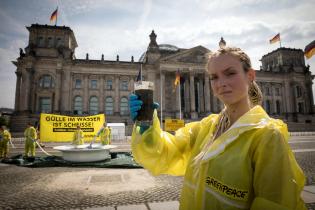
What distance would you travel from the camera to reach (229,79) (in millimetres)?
1631

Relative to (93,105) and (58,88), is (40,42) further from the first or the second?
(93,105)

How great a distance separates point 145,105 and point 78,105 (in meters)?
45.1

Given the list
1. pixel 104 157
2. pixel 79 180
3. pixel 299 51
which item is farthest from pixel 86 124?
pixel 299 51

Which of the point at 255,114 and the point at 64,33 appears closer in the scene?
the point at 255,114

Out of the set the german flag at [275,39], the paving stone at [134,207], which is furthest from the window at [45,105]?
the german flag at [275,39]

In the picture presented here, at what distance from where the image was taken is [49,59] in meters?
41.6

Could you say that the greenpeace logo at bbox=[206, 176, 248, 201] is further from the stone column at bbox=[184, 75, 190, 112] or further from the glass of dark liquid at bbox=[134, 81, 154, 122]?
the stone column at bbox=[184, 75, 190, 112]

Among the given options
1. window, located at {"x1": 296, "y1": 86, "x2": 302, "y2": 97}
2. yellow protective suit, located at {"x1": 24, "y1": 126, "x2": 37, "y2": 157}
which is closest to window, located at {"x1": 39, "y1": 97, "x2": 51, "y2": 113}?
yellow protective suit, located at {"x1": 24, "y1": 126, "x2": 37, "y2": 157}

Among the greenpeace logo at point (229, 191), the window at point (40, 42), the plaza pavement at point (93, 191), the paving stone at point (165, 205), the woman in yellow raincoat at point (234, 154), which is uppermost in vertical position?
the window at point (40, 42)

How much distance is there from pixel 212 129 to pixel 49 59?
153 feet

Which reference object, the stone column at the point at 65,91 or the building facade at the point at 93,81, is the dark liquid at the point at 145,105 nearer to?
the building facade at the point at 93,81

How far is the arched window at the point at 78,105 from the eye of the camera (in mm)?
43553

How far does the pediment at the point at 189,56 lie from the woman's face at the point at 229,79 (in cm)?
4581

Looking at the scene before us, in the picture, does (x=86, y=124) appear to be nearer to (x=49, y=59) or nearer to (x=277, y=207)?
(x=277, y=207)
